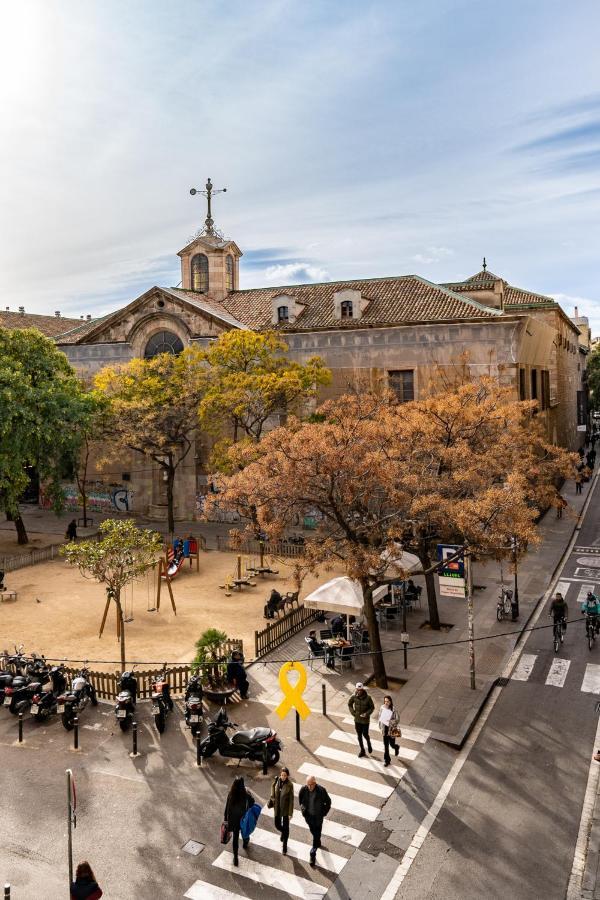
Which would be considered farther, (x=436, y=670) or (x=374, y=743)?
(x=436, y=670)

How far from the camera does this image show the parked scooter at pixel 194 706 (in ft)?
47.4

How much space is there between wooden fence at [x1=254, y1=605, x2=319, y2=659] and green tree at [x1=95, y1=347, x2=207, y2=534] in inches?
625

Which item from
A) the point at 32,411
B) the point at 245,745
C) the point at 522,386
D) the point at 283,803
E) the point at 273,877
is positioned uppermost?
the point at 522,386

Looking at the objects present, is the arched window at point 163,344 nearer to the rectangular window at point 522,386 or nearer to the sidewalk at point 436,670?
the rectangular window at point 522,386

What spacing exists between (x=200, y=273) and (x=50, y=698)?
121 feet

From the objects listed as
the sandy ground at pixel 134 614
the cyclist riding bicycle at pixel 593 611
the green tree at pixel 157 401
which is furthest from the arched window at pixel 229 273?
the cyclist riding bicycle at pixel 593 611

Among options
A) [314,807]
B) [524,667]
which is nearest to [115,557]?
[314,807]

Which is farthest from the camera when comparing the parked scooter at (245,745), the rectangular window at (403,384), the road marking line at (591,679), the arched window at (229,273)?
the arched window at (229,273)

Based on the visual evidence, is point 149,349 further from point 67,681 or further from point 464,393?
point 67,681

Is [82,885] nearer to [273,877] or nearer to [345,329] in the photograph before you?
[273,877]

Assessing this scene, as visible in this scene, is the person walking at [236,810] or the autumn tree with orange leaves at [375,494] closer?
the person walking at [236,810]

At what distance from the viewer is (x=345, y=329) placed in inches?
1444

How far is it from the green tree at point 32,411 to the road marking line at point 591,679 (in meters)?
23.7

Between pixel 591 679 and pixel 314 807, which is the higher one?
pixel 314 807
